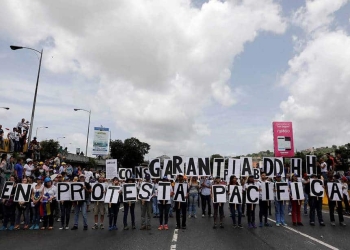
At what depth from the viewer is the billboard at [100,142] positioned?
45.9 m

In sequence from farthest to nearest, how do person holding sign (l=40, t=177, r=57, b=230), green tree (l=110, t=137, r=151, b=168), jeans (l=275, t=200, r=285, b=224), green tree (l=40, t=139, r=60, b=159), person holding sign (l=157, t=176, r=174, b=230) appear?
green tree (l=110, t=137, r=151, b=168), green tree (l=40, t=139, r=60, b=159), jeans (l=275, t=200, r=285, b=224), person holding sign (l=40, t=177, r=57, b=230), person holding sign (l=157, t=176, r=174, b=230)

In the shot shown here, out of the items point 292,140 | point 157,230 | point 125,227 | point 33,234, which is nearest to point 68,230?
point 33,234

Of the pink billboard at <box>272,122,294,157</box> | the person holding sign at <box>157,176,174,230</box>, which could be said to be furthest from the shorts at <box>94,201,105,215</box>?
the pink billboard at <box>272,122,294,157</box>

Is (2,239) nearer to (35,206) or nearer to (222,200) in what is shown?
(35,206)

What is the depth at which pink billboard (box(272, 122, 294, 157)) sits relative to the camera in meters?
28.4

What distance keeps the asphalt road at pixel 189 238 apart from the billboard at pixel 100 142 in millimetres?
32924

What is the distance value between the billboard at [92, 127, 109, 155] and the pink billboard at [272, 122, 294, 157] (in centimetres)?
2545

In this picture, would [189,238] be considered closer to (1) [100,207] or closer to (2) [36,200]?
(1) [100,207]

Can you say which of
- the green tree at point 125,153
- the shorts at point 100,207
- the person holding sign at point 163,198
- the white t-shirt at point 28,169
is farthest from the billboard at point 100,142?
the green tree at point 125,153

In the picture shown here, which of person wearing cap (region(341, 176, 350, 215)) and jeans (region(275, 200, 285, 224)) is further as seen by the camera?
person wearing cap (region(341, 176, 350, 215))

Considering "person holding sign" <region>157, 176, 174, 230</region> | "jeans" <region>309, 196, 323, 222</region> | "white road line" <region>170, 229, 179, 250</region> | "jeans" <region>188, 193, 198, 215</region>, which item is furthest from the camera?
"jeans" <region>188, 193, 198, 215</region>

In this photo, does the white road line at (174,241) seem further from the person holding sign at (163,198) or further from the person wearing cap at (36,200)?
the person wearing cap at (36,200)

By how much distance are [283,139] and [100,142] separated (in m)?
26.6

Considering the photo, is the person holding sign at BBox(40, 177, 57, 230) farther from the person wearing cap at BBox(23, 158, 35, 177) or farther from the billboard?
the billboard
